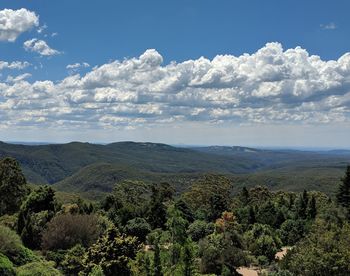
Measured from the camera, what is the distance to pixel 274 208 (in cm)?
6888

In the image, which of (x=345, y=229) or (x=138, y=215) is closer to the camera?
(x=345, y=229)

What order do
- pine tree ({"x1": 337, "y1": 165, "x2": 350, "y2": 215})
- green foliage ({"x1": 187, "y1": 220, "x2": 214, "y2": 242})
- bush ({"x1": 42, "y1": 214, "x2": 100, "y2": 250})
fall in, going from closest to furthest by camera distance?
bush ({"x1": 42, "y1": 214, "x2": 100, "y2": 250}), green foliage ({"x1": 187, "y1": 220, "x2": 214, "y2": 242}), pine tree ({"x1": 337, "y1": 165, "x2": 350, "y2": 215})

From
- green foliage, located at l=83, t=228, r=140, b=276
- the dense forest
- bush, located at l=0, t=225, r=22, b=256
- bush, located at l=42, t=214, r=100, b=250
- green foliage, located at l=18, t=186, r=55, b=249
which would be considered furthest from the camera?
green foliage, located at l=18, t=186, r=55, b=249

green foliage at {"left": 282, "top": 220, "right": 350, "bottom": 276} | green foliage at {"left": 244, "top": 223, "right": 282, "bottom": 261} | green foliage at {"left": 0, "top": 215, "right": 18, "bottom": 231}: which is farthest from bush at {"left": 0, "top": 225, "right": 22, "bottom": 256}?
green foliage at {"left": 244, "top": 223, "right": 282, "bottom": 261}

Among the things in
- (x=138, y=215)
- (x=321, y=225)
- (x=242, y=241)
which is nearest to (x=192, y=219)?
(x=138, y=215)

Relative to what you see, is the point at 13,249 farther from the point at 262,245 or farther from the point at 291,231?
the point at 291,231

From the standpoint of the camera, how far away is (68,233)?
4534 centimetres

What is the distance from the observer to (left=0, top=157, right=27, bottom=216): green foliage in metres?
61.6

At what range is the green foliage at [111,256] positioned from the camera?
3306 centimetres

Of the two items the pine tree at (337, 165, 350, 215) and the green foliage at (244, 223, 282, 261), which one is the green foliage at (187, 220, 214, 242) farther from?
the pine tree at (337, 165, 350, 215)

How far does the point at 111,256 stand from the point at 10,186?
110ft

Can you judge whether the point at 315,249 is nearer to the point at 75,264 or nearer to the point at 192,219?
the point at 75,264

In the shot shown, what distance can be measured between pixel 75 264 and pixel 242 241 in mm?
20220

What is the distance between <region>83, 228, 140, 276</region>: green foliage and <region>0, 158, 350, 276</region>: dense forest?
7 centimetres
